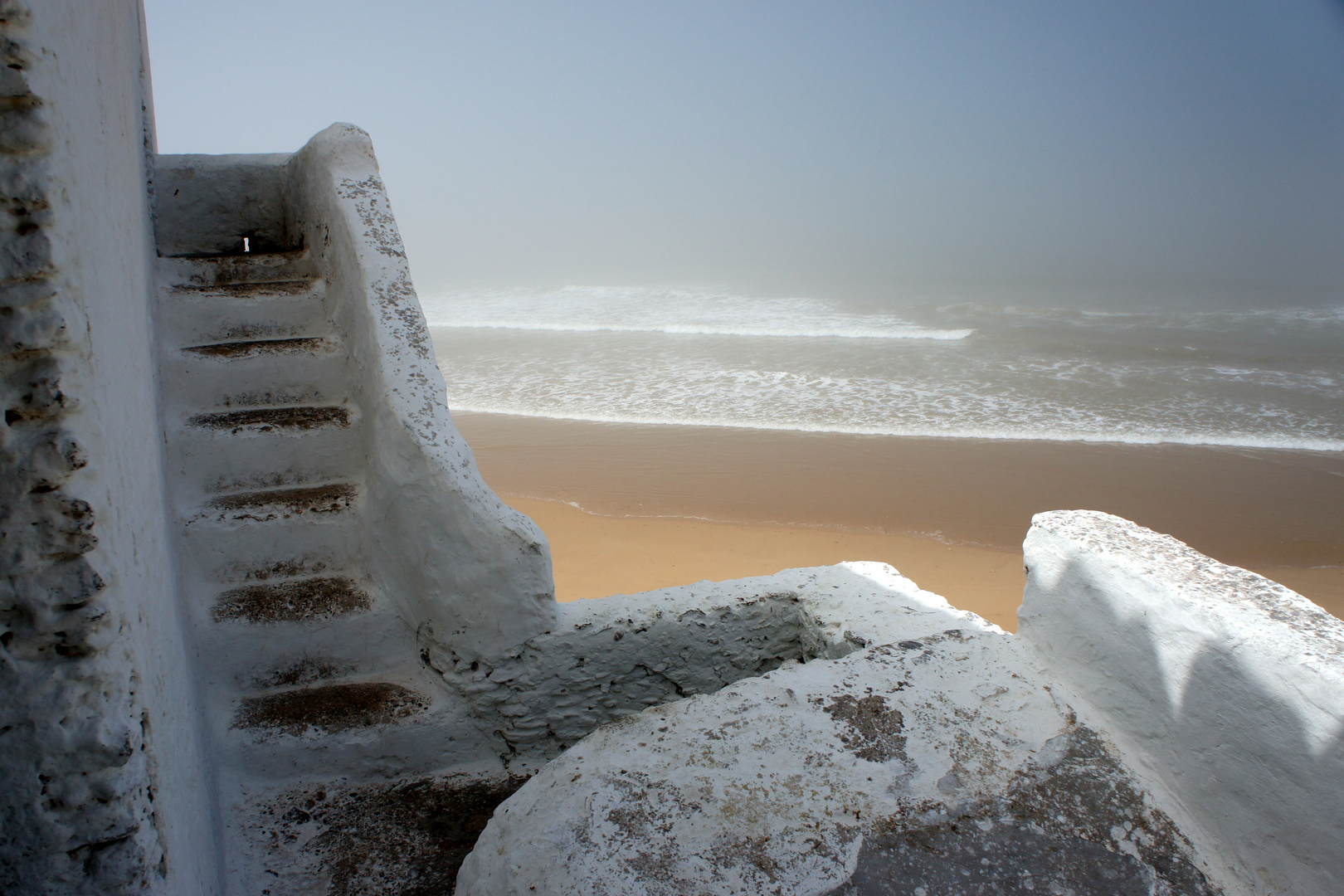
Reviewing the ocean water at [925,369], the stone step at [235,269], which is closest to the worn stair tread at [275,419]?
the stone step at [235,269]

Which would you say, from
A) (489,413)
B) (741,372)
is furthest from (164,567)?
(741,372)

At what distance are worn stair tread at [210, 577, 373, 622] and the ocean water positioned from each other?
20.0 feet

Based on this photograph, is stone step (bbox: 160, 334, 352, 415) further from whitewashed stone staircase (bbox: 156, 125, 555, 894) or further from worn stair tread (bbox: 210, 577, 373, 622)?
worn stair tread (bbox: 210, 577, 373, 622)

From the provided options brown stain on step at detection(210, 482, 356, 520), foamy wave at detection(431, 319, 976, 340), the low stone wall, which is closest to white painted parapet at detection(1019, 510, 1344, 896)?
the low stone wall

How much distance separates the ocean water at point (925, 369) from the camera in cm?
849

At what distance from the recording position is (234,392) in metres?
2.66

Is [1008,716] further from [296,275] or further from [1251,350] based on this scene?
[1251,350]

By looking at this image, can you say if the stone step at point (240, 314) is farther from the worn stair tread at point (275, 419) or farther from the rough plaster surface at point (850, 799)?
the rough plaster surface at point (850, 799)

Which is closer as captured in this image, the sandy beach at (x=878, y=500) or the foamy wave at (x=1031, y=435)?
the sandy beach at (x=878, y=500)

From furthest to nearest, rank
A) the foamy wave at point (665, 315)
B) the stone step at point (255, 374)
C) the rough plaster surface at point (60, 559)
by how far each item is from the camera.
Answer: the foamy wave at point (665, 315) < the stone step at point (255, 374) < the rough plaster surface at point (60, 559)

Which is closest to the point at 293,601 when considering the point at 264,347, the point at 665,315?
the point at 264,347

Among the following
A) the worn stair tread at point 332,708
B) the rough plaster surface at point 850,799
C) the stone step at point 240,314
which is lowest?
the worn stair tread at point 332,708

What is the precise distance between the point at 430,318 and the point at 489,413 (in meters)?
12.3

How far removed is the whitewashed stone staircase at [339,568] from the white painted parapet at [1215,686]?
1503mm
